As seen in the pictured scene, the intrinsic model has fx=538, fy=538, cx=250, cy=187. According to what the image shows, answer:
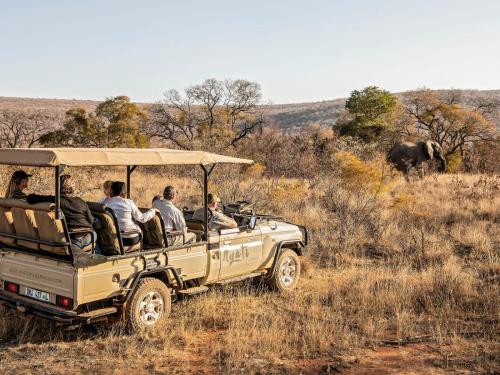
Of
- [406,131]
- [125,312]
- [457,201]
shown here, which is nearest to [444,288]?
[125,312]

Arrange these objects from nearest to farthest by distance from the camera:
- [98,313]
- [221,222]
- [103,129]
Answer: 1. [98,313]
2. [221,222]
3. [103,129]

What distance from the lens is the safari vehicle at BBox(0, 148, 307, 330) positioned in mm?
5574

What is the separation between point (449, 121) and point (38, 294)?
33055 millimetres

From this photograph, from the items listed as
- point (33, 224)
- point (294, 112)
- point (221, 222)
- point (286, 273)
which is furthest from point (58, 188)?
point (294, 112)

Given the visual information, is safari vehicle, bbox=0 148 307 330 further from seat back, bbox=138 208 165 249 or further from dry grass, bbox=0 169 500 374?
dry grass, bbox=0 169 500 374

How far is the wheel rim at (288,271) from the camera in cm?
827

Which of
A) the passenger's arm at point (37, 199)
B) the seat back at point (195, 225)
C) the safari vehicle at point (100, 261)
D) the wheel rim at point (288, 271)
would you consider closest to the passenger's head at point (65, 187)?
the passenger's arm at point (37, 199)

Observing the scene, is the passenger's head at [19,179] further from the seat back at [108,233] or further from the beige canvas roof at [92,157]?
the seat back at [108,233]

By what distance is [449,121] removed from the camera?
114ft

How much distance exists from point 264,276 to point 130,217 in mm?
2505

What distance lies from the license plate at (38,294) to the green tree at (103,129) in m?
24.2

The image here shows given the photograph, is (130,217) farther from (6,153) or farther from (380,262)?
(380,262)

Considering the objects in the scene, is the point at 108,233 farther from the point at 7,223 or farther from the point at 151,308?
the point at 7,223

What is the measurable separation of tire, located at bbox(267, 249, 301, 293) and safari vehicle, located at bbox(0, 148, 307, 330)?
858 millimetres
